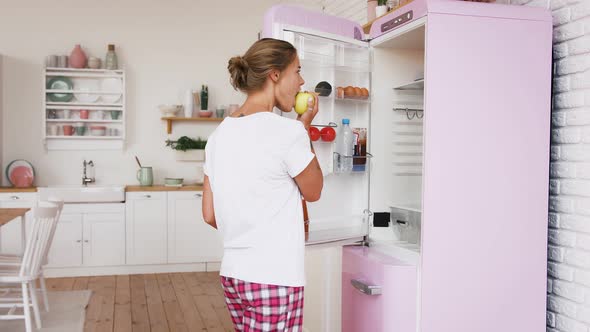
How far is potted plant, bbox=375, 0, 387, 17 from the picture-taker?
3.09 metres

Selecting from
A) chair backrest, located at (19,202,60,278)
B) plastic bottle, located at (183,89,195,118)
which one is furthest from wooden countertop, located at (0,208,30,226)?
plastic bottle, located at (183,89,195,118)

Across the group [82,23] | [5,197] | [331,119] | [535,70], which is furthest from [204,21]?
[535,70]

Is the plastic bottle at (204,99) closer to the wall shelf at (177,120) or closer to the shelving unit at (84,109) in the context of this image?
the wall shelf at (177,120)

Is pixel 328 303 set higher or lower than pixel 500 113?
lower

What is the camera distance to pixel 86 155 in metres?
6.20

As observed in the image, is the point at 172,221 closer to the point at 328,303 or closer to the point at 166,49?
the point at 166,49

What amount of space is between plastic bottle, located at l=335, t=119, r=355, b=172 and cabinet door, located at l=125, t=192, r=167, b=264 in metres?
3.47

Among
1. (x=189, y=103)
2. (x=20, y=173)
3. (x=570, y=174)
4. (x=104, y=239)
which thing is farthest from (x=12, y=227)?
(x=570, y=174)

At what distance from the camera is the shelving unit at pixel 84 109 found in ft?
19.8

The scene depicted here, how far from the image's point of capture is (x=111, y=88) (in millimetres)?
6184

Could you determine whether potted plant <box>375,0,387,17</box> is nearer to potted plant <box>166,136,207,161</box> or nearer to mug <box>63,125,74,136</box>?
potted plant <box>166,136,207,161</box>

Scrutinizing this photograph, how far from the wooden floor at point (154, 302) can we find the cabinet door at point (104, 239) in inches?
6.9

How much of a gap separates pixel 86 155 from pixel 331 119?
413 centimetres

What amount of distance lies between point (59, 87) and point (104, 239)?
5.09 ft
